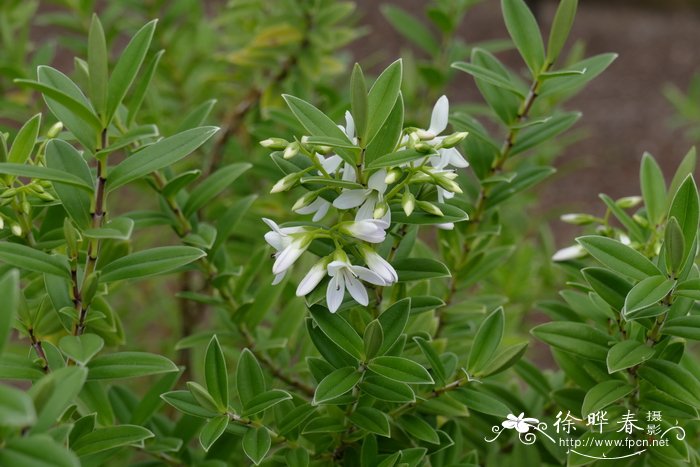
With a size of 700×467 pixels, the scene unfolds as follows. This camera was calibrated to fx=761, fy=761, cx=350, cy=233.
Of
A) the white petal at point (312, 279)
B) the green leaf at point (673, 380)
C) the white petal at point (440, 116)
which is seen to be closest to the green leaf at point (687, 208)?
the green leaf at point (673, 380)

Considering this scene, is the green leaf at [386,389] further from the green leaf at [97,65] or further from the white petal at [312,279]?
the green leaf at [97,65]

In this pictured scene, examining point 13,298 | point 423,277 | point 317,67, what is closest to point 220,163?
point 317,67

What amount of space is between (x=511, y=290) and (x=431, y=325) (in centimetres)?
61

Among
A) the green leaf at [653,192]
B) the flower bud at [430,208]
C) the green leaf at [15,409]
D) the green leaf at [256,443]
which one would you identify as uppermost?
the green leaf at [15,409]

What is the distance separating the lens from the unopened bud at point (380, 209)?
663 mm

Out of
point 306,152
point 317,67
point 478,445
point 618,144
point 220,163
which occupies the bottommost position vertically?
point 618,144

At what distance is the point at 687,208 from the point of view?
0.72 m

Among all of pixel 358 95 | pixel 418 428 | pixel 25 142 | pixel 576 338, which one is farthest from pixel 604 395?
pixel 25 142

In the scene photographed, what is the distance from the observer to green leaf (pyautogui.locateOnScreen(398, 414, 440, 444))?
771 mm

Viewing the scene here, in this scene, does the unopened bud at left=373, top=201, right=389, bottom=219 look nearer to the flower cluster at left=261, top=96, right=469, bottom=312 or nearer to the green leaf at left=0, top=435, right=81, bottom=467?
the flower cluster at left=261, top=96, right=469, bottom=312

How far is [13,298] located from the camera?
1.67 ft

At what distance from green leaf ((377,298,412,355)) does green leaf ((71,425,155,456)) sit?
24 cm

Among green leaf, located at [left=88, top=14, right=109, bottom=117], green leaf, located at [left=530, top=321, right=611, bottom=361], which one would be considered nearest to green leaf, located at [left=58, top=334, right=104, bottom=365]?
green leaf, located at [left=88, top=14, right=109, bottom=117]

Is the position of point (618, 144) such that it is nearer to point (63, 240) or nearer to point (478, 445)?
point (478, 445)
